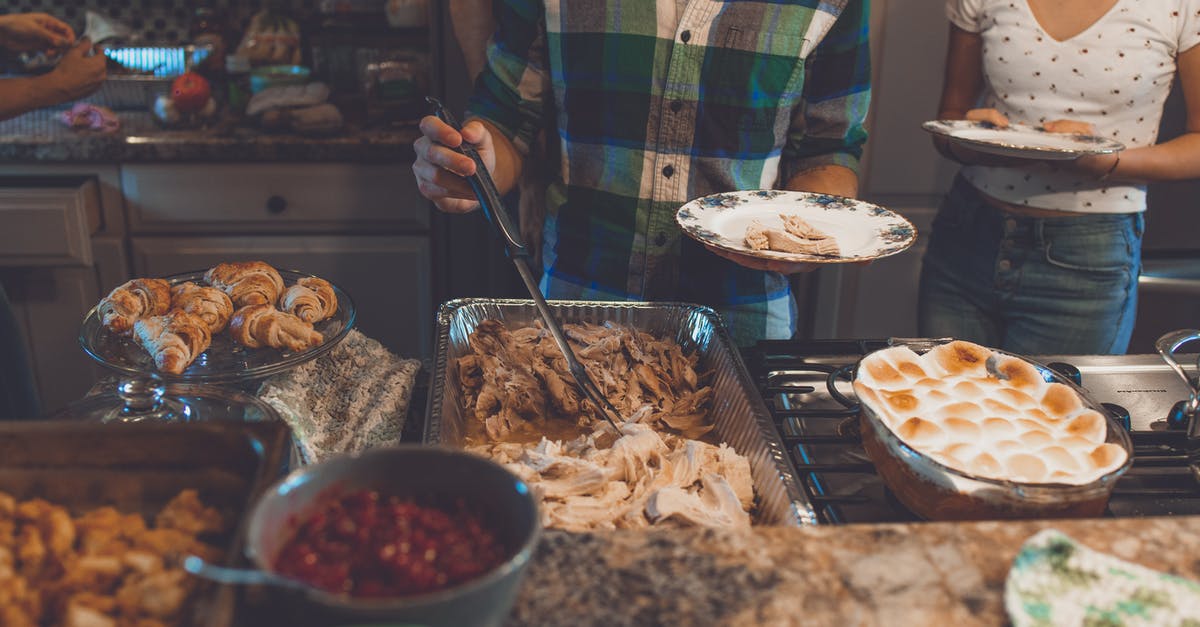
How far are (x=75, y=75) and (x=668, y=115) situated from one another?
1.55 m

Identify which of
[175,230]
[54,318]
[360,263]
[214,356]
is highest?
[214,356]

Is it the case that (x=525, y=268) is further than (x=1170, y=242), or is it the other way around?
(x=1170, y=242)

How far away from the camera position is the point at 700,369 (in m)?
1.39

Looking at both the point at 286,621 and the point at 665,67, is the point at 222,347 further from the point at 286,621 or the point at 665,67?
the point at 665,67

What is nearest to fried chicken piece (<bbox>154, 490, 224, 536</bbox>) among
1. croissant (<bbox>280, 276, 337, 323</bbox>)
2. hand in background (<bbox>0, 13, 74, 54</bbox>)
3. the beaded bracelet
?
croissant (<bbox>280, 276, 337, 323</bbox>)

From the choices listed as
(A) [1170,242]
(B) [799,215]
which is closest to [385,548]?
(B) [799,215]

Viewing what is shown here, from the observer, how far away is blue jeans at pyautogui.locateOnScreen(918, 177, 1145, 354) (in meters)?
1.93

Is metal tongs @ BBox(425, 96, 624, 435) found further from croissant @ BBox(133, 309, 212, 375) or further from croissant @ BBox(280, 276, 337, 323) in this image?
croissant @ BBox(133, 309, 212, 375)

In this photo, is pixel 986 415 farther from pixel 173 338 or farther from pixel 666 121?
pixel 173 338

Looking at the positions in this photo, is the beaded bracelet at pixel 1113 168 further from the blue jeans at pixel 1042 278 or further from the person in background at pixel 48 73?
the person in background at pixel 48 73

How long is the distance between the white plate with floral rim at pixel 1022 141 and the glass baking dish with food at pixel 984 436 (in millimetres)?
581

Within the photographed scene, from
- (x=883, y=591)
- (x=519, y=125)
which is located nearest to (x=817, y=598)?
(x=883, y=591)

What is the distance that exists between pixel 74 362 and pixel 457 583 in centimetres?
258

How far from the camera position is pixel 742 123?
1.60m
